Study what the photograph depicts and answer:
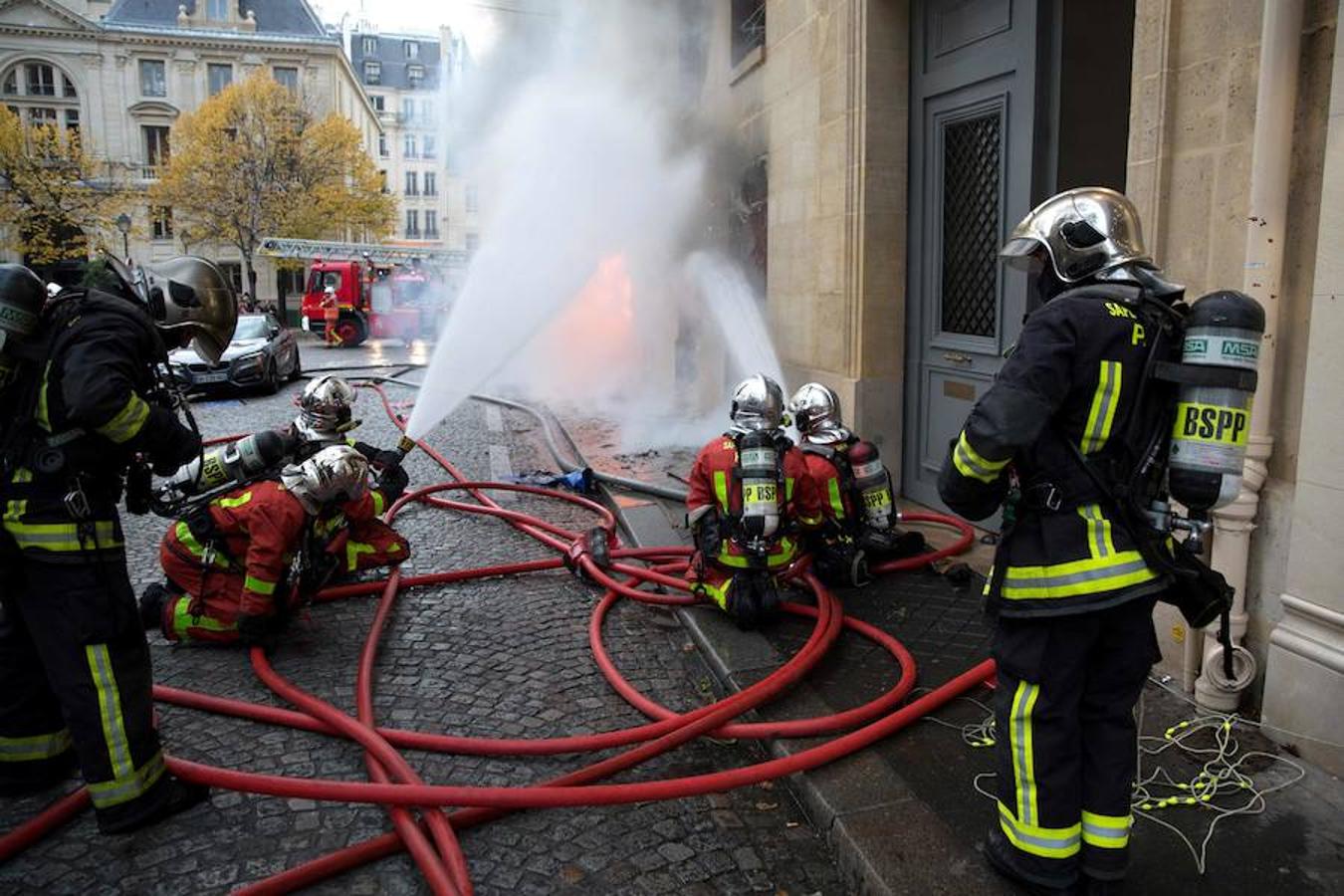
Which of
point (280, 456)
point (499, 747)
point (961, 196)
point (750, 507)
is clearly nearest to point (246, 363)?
point (280, 456)

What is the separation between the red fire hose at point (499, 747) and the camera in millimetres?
2785

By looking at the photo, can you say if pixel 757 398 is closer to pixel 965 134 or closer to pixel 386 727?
pixel 386 727

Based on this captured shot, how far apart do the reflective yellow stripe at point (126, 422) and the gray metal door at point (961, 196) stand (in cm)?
467

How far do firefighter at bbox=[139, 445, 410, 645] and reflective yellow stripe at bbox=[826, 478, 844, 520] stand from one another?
2323 mm

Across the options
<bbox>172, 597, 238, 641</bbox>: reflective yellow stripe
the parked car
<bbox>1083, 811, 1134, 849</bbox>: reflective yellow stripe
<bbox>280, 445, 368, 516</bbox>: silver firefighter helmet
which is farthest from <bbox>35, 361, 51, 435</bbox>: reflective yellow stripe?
the parked car

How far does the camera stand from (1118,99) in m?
5.69

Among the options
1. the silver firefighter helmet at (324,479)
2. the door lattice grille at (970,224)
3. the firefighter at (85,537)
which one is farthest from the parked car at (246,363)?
the firefighter at (85,537)

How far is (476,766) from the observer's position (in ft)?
11.4

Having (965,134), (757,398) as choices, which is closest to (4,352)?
(757,398)

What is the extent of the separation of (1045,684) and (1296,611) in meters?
1.39

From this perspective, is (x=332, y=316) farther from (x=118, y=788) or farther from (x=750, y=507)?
(x=118, y=788)

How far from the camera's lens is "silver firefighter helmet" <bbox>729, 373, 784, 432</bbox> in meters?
4.67

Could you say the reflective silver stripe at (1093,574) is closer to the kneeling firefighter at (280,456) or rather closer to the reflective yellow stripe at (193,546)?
the kneeling firefighter at (280,456)

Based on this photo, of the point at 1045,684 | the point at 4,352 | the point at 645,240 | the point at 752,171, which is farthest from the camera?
the point at 645,240
